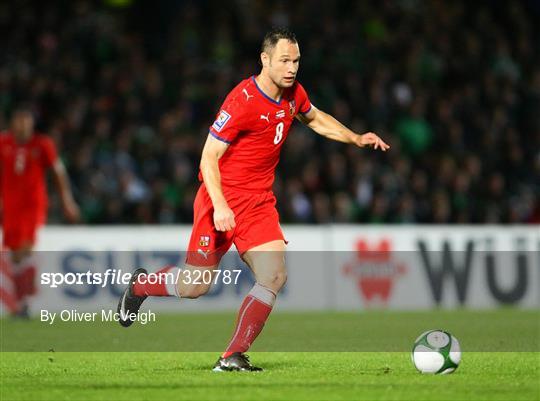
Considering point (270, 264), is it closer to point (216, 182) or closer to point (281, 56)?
point (216, 182)

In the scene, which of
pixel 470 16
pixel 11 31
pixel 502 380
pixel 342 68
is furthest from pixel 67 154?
pixel 502 380

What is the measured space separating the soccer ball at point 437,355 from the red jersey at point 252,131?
1555mm

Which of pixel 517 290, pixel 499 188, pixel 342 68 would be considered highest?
pixel 342 68

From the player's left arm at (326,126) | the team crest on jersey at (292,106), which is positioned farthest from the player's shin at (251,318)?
the player's left arm at (326,126)

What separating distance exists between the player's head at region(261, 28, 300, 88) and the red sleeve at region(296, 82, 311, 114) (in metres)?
0.44

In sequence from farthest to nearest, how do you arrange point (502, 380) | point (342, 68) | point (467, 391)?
point (342, 68)
point (502, 380)
point (467, 391)

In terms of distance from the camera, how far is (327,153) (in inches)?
692

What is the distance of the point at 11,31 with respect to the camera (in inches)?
708

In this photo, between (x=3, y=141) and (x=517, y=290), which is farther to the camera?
(x=517, y=290)

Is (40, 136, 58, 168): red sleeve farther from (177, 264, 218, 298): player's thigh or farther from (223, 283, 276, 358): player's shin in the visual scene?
(223, 283, 276, 358): player's shin

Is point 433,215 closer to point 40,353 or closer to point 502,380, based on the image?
point 40,353

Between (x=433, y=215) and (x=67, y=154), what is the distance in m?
5.30

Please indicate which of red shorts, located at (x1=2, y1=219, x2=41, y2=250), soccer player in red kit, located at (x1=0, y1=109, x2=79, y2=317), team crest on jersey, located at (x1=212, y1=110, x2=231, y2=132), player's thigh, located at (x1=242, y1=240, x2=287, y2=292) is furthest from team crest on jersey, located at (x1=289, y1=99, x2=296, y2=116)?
red shorts, located at (x1=2, y1=219, x2=41, y2=250)

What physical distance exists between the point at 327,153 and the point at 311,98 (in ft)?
3.20
